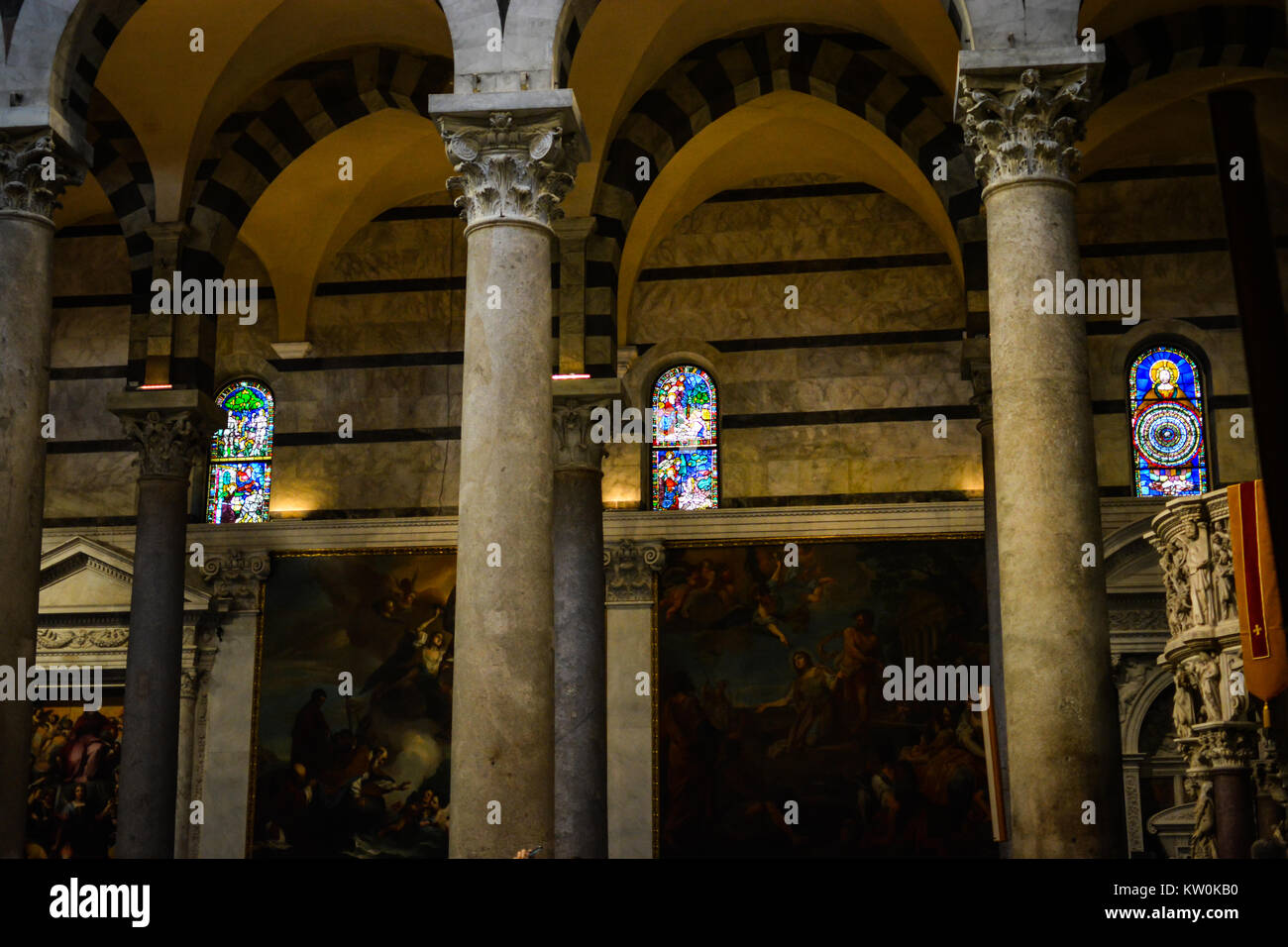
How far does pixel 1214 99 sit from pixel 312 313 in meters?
11.9

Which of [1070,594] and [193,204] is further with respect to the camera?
[193,204]

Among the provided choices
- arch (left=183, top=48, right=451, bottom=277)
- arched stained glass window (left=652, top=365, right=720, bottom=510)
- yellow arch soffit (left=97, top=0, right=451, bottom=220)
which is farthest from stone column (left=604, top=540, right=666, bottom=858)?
yellow arch soffit (left=97, top=0, right=451, bottom=220)

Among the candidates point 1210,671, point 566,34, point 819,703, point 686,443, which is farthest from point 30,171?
point 819,703

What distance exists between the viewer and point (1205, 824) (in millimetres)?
10641

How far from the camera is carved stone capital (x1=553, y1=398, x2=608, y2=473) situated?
45.0 feet

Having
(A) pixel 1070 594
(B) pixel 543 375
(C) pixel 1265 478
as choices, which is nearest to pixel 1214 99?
(C) pixel 1265 478

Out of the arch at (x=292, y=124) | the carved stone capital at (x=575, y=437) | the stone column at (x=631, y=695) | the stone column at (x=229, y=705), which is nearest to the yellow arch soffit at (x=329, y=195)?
the arch at (x=292, y=124)

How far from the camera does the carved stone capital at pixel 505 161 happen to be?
10.0 metres

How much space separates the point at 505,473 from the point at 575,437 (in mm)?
4213

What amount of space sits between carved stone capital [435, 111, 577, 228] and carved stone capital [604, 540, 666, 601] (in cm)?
685

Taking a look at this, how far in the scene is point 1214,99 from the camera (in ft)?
26.7

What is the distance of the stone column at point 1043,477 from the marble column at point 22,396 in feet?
20.1

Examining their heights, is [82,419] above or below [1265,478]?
above

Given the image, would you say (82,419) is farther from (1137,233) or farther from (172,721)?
(1137,233)
